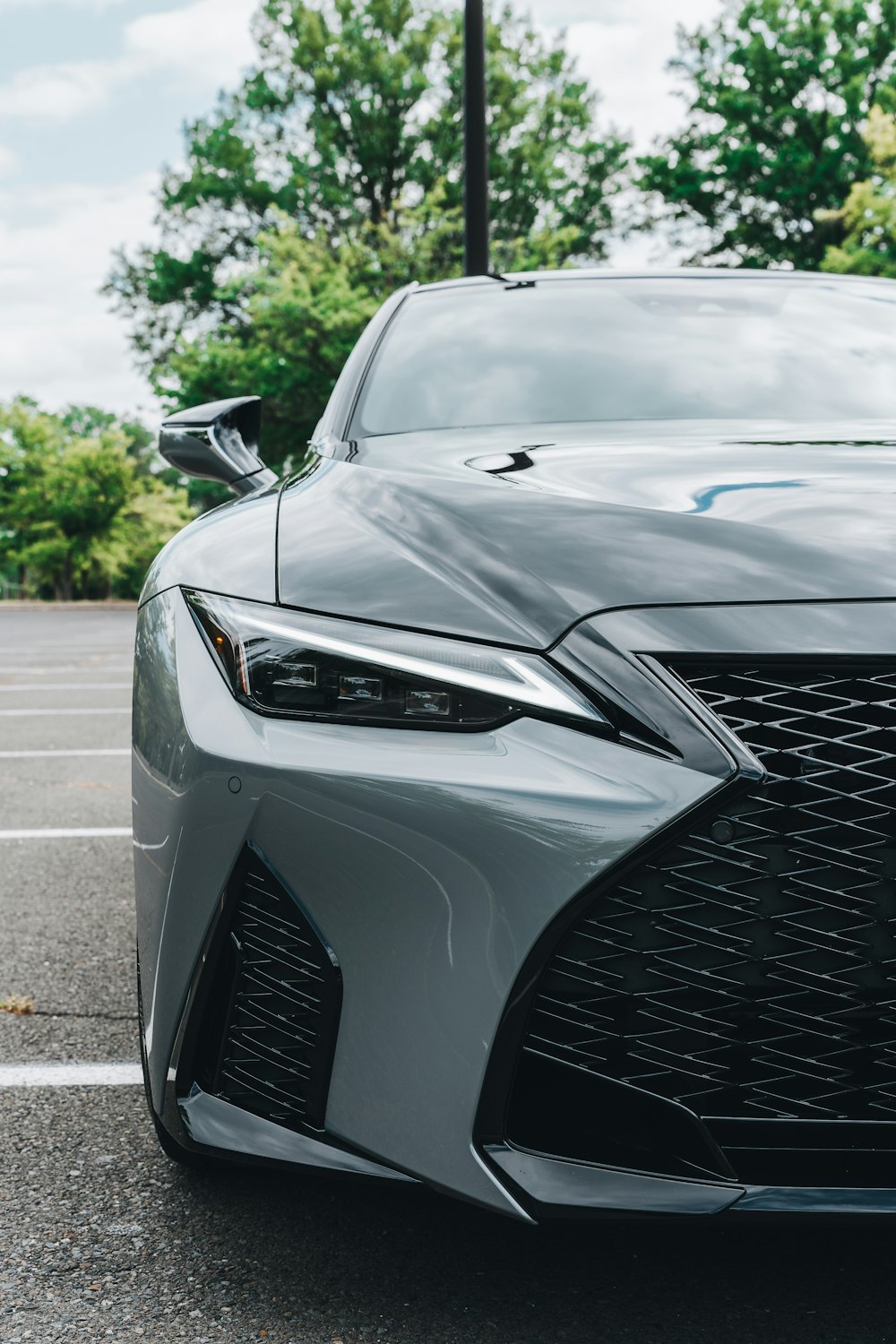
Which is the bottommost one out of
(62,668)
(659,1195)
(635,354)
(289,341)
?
(62,668)

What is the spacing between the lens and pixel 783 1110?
4.91ft

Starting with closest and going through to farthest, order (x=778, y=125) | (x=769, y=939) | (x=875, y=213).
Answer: (x=769, y=939) → (x=875, y=213) → (x=778, y=125)

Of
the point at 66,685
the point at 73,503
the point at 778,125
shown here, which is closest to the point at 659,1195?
the point at 66,685

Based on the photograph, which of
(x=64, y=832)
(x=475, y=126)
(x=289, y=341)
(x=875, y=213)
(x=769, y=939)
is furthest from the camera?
(x=289, y=341)

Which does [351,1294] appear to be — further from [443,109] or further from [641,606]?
[443,109]

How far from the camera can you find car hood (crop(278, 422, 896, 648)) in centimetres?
160

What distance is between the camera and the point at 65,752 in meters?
6.87

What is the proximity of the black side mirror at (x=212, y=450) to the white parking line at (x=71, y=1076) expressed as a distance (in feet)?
4.08

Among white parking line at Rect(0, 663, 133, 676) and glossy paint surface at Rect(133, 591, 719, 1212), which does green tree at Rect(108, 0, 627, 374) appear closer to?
white parking line at Rect(0, 663, 133, 676)

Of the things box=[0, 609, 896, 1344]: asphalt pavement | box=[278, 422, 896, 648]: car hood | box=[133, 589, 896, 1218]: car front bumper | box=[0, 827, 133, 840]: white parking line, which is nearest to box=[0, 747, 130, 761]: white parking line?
box=[0, 827, 133, 840]: white parking line

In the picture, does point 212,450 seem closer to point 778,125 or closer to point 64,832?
point 64,832

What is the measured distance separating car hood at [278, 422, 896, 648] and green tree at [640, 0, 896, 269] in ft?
100

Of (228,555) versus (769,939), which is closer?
(769,939)

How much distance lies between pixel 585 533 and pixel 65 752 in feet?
18.6
